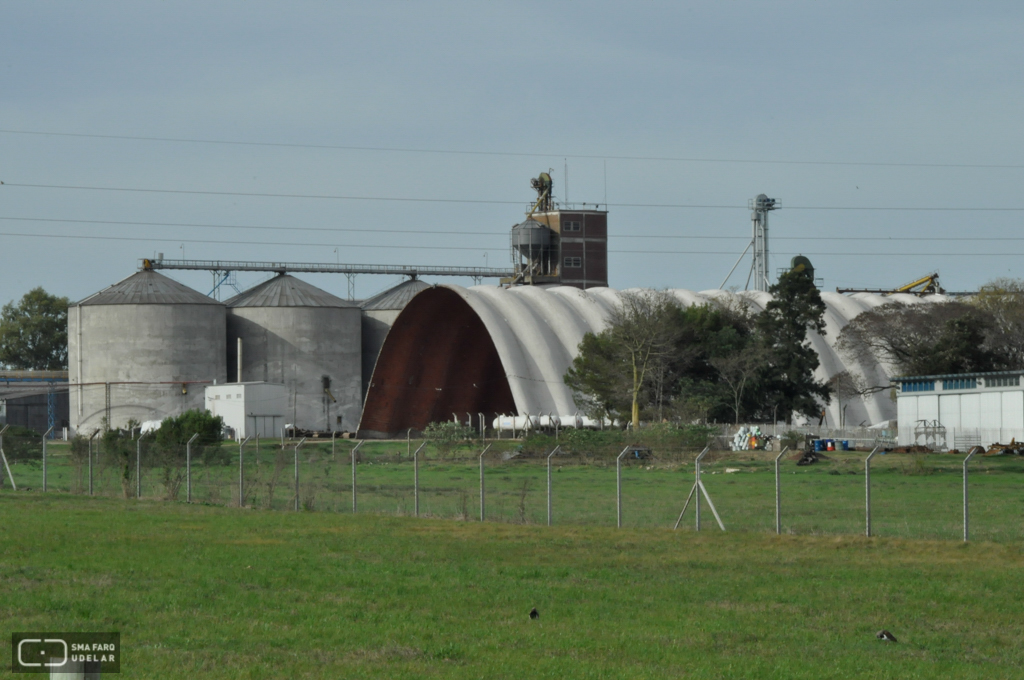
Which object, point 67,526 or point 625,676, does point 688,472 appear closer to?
point 67,526

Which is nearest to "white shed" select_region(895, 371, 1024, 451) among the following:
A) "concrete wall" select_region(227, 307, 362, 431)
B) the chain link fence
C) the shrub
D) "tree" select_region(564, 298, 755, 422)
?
the chain link fence

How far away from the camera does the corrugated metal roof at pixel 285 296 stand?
10056 centimetres

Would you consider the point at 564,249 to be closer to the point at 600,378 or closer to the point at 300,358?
the point at 300,358

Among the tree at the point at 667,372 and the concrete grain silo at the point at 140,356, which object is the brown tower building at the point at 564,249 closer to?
the concrete grain silo at the point at 140,356

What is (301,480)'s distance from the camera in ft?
125

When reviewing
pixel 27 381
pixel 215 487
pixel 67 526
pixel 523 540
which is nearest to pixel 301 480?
pixel 215 487

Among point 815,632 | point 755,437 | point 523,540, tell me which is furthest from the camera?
point 755,437

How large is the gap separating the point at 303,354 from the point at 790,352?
143ft

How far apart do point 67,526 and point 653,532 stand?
40.3 ft

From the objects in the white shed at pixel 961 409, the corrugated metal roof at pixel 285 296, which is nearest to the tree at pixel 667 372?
the white shed at pixel 961 409

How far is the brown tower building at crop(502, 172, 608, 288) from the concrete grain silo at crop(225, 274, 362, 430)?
23307 mm

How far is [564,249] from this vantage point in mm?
118562

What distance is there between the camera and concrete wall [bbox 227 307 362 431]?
97875 millimetres

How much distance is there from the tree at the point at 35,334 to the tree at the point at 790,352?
105454mm
